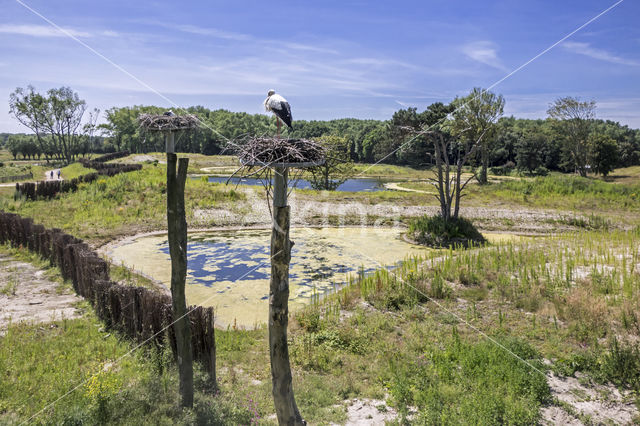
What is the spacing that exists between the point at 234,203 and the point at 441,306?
15898 mm

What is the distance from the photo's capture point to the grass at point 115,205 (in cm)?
1767

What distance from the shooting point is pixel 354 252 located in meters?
15.2

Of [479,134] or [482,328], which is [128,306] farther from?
[479,134]

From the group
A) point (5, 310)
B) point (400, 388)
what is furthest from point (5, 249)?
point (400, 388)

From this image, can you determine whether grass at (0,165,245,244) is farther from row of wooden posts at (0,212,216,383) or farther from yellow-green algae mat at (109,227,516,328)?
row of wooden posts at (0,212,216,383)

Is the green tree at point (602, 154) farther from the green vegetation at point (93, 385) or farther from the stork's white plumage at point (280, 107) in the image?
the green vegetation at point (93, 385)

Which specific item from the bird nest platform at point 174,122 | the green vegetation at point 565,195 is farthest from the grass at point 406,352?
the green vegetation at point 565,195

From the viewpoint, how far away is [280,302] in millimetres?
4410

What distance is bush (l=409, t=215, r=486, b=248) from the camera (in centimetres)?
1673

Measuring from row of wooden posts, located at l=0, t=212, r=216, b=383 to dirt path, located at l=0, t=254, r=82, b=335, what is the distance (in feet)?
1.45

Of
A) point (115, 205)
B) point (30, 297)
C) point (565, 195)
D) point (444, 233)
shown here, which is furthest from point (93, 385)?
point (565, 195)

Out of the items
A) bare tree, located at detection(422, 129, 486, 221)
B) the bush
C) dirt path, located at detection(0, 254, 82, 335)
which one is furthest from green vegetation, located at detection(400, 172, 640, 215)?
dirt path, located at detection(0, 254, 82, 335)

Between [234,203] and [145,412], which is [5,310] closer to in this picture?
[145,412]

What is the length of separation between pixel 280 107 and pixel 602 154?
52252 mm
